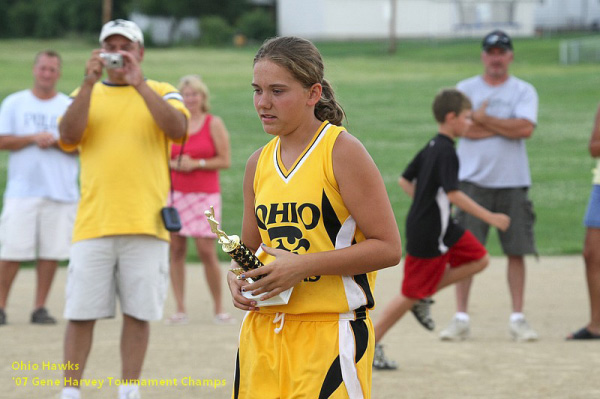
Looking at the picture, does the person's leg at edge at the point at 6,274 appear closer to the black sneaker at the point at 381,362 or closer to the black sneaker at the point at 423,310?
the black sneaker at the point at 381,362

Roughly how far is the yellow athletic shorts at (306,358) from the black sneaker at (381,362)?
3014 millimetres

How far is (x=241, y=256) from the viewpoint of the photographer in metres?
3.45

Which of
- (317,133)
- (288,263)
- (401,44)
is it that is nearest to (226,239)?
(288,263)

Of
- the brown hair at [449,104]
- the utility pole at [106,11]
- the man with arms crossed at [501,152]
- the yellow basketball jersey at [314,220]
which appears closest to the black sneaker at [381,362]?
the man with arms crossed at [501,152]

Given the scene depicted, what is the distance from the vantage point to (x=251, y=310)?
368 centimetres

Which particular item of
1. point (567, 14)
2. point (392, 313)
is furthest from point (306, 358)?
point (567, 14)

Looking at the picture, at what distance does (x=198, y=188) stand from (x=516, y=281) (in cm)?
285

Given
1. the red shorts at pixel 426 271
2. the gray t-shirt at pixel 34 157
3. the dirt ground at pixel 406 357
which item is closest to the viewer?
the dirt ground at pixel 406 357

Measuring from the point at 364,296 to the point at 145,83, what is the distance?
8.34ft

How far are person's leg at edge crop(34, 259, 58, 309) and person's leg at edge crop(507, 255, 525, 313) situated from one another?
387 cm

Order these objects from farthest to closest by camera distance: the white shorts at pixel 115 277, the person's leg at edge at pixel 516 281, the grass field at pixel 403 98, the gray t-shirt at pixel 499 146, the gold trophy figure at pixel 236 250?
the grass field at pixel 403 98 < the gray t-shirt at pixel 499 146 < the person's leg at edge at pixel 516 281 < the white shorts at pixel 115 277 < the gold trophy figure at pixel 236 250

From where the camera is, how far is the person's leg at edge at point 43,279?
8.15 metres

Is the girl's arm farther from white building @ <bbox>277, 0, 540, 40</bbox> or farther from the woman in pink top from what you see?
white building @ <bbox>277, 0, 540, 40</bbox>

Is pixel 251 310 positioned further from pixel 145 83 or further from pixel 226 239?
pixel 145 83
